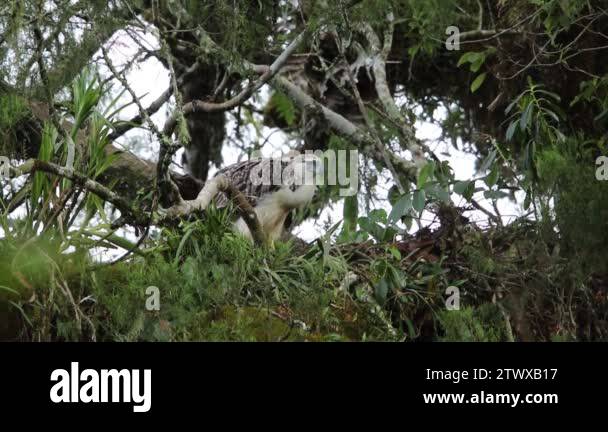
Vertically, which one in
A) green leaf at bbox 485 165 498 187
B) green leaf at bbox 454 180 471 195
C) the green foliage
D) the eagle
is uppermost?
the eagle

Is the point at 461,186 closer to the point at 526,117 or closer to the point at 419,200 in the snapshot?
the point at 419,200

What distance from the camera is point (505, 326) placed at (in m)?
6.32

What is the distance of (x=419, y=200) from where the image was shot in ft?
20.9

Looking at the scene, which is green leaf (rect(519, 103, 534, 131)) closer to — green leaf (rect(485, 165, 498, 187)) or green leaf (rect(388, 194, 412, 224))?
green leaf (rect(485, 165, 498, 187))

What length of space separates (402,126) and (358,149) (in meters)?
0.54

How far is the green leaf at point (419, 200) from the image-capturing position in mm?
6332

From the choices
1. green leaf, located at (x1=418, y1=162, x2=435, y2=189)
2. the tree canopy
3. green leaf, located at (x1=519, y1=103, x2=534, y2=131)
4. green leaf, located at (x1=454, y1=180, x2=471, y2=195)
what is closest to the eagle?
the tree canopy

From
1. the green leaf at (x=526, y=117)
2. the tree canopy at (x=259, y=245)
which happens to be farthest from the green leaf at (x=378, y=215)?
the green leaf at (x=526, y=117)

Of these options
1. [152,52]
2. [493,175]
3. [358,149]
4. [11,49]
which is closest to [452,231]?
[493,175]

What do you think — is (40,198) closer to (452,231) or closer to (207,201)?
(207,201)

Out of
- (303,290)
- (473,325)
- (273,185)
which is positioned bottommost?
(473,325)

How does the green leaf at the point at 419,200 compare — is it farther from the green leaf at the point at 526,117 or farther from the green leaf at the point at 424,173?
the green leaf at the point at 526,117

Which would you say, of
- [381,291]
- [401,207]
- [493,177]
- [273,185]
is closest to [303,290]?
[381,291]

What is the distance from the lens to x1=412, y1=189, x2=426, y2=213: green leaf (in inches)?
249
